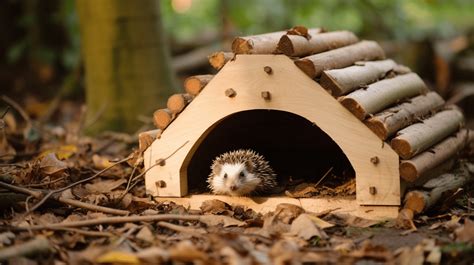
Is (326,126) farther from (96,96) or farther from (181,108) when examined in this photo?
(96,96)

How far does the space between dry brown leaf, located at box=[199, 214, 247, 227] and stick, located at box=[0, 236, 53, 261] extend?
1.04m

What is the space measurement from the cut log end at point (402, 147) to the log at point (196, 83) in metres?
1.34

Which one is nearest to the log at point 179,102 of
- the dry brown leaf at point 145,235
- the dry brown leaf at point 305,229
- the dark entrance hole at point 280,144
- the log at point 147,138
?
the log at point 147,138

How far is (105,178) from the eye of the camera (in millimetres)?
5965

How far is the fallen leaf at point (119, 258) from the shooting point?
3.84 metres

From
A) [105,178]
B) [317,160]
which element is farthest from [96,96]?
[317,160]

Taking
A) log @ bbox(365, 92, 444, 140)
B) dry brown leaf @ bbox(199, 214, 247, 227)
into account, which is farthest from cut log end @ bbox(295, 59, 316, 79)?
dry brown leaf @ bbox(199, 214, 247, 227)

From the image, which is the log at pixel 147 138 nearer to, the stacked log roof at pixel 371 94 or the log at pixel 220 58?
the stacked log roof at pixel 371 94

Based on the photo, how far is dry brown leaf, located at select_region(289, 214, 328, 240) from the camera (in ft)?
14.6

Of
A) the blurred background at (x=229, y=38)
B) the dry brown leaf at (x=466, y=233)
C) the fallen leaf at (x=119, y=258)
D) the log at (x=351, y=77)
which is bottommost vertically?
the dry brown leaf at (x=466, y=233)

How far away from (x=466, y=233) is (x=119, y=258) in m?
2.01

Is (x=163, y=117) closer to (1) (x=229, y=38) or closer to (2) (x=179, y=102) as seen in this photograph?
(2) (x=179, y=102)

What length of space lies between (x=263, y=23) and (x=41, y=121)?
4109mm

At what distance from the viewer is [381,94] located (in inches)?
205
